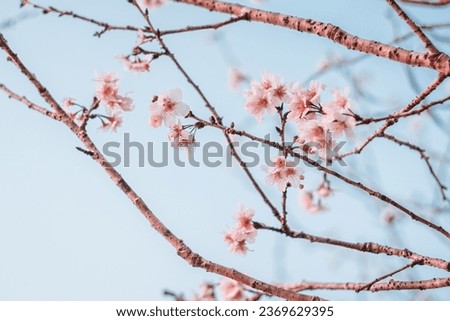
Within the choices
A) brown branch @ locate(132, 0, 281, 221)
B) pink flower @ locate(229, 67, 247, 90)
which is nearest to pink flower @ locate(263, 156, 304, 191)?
brown branch @ locate(132, 0, 281, 221)

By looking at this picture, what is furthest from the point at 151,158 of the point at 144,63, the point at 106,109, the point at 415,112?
the point at 415,112

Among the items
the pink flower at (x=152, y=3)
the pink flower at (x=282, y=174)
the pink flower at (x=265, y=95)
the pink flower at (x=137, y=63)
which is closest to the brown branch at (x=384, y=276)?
the pink flower at (x=282, y=174)

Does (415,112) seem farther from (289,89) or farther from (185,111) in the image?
(185,111)

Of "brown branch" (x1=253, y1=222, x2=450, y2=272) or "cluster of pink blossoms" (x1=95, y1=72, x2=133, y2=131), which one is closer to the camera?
"brown branch" (x1=253, y1=222, x2=450, y2=272)

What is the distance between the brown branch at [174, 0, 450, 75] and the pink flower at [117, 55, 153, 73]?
840mm

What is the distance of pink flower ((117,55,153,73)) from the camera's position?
3.04 metres

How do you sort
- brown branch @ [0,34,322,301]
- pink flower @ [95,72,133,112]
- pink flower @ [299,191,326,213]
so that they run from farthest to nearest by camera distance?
pink flower @ [299,191,326,213] → pink flower @ [95,72,133,112] → brown branch @ [0,34,322,301]

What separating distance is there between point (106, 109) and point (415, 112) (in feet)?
5.86

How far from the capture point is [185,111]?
2.26m

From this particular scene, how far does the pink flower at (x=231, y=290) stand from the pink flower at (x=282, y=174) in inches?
48.9

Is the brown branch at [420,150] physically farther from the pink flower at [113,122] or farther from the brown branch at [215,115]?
the pink flower at [113,122]

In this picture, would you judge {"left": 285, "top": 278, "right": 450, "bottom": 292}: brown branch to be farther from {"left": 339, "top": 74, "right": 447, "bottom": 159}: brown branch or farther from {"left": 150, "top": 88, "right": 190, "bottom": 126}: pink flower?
{"left": 150, "top": 88, "right": 190, "bottom": 126}: pink flower

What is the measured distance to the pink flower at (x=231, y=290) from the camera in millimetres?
3301

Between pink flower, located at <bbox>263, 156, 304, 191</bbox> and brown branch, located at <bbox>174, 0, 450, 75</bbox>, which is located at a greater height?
brown branch, located at <bbox>174, 0, 450, 75</bbox>
